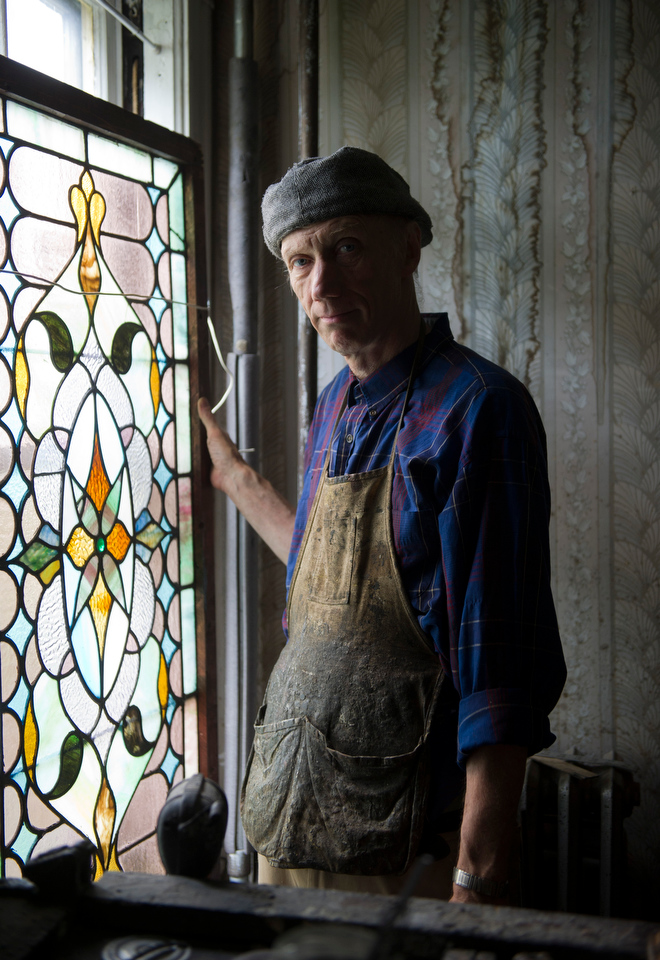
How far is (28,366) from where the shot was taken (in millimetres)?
1402

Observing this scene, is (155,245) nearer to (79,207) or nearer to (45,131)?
(79,207)

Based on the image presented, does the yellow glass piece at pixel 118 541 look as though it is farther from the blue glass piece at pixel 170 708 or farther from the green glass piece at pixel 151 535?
the blue glass piece at pixel 170 708

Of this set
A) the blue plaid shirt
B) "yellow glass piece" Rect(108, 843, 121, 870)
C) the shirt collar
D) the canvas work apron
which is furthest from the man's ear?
"yellow glass piece" Rect(108, 843, 121, 870)

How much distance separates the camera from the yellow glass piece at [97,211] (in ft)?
5.11

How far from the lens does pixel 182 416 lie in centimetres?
186

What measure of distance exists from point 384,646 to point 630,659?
37.1 inches

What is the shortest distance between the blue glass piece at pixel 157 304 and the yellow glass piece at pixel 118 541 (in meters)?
0.49

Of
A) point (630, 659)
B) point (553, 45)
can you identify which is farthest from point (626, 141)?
point (630, 659)

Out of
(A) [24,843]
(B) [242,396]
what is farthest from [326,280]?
(A) [24,843]

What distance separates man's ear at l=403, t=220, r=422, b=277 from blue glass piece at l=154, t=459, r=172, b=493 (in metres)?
0.73

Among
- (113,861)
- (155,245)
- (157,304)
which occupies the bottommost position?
(113,861)

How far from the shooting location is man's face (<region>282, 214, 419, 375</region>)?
134 centimetres

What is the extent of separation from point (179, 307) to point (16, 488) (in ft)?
2.18

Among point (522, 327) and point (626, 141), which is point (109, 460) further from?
point (626, 141)
